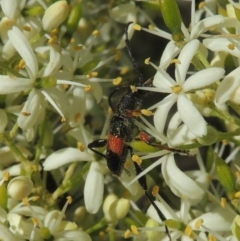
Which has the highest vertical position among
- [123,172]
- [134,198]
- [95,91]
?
[95,91]

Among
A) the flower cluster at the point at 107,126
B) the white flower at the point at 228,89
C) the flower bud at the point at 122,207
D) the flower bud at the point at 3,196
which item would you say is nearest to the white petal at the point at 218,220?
the flower cluster at the point at 107,126

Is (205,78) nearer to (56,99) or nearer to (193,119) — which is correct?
(193,119)

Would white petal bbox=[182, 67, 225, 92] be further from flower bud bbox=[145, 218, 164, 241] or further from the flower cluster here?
flower bud bbox=[145, 218, 164, 241]

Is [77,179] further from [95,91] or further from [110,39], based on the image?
[110,39]

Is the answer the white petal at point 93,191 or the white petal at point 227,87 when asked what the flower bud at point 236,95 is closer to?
the white petal at point 227,87

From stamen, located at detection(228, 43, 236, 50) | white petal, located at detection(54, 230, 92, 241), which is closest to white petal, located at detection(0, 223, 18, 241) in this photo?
white petal, located at detection(54, 230, 92, 241)

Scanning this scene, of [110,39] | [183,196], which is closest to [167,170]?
[183,196]

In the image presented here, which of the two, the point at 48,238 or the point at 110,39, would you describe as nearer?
the point at 48,238
